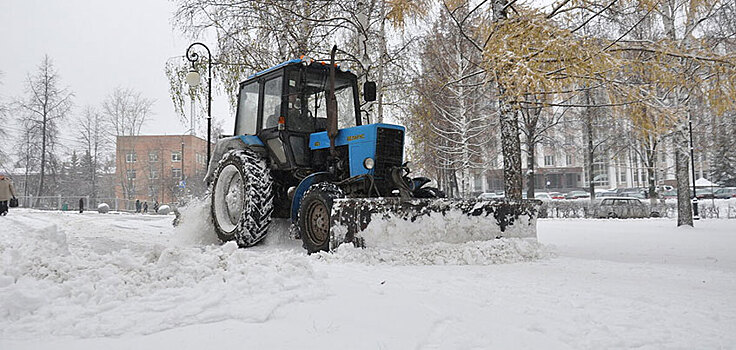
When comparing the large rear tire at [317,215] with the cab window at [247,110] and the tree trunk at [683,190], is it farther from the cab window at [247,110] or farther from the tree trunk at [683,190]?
the tree trunk at [683,190]

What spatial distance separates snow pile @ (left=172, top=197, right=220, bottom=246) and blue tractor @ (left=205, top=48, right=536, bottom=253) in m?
0.31

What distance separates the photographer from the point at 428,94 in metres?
14.9

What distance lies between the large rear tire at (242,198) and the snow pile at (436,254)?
5.33 feet

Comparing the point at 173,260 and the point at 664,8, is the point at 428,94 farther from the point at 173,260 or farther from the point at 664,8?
the point at 173,260

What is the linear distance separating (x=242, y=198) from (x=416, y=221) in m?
2.74

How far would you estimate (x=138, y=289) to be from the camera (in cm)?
314

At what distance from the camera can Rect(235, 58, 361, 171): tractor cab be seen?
6543 millimetres

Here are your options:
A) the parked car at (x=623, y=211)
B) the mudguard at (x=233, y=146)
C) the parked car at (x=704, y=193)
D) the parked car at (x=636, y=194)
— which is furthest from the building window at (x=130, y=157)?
the parked car at (x=704, y=193)

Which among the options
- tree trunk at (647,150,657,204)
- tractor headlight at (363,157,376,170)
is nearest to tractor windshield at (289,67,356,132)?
tractor headlight at (363,157,376,170)

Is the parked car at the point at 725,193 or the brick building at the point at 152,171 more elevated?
the brick building at the point at 152,171

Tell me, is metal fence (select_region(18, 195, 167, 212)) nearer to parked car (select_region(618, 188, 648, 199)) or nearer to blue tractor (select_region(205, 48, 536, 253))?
blue tractor (select_region(205, 48, 536, 253))

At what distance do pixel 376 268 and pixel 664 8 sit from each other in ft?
35.1

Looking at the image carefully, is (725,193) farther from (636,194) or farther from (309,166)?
(309,166)

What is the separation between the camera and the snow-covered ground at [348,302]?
8.08ft
